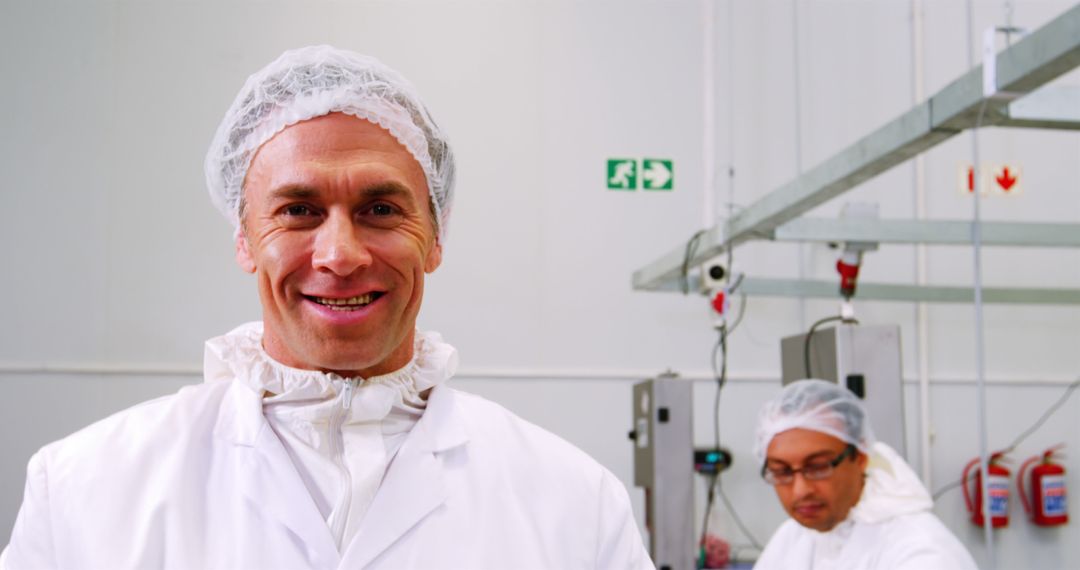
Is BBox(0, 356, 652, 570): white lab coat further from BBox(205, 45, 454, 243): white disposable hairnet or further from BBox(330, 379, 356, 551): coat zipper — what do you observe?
BBox(205, 45, 454, 243): white disposable hairnet

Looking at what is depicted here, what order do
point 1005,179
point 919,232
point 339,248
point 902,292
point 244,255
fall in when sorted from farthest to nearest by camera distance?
point 1005,179 → point 902,292 → point 919,232 → point 244,255 → point 339,248

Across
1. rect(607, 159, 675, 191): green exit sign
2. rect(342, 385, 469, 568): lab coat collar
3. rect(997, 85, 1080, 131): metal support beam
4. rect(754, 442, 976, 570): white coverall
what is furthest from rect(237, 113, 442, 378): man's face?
rect(607, 159, 675, 191): green exit sign

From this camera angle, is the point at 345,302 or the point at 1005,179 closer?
the point at 345,302

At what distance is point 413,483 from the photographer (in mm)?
1005

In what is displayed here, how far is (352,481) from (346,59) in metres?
0.44

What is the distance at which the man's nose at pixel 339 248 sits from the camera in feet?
2.97

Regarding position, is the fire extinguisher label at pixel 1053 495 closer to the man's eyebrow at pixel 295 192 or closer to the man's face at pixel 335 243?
the man's face at pixel 335 243

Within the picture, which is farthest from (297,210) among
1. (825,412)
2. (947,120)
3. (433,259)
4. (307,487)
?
(825,412)

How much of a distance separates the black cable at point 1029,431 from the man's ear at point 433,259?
292 centimetres

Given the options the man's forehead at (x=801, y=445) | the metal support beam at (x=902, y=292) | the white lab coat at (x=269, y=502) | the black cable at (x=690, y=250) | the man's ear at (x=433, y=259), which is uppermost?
the black cable at (x=690, y=250)

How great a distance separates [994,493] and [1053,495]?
9.4 inches

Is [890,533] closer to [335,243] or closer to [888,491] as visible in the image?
[888,491]

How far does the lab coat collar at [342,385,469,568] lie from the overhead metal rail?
84 centimetres

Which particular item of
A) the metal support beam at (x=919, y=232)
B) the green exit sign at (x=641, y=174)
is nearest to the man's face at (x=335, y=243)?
the metal support beam at (x=919, y=232)
